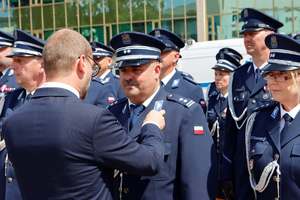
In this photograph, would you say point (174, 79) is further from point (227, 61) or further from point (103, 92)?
point (227, 61)

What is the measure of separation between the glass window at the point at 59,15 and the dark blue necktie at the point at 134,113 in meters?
30.6

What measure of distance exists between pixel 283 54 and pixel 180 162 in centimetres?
90

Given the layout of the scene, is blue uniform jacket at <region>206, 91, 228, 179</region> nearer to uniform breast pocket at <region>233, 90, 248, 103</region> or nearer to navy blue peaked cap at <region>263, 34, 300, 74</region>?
uniform breast pocket at <region>233, 90, 248, 103</region>

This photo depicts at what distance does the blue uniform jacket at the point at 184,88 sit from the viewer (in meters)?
6.54

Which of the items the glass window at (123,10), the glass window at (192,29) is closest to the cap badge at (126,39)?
the glass window at (192,29)

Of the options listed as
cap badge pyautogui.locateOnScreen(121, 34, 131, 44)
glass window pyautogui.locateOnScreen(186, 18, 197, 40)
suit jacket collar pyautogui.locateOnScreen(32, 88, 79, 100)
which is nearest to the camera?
suit jacket collar pyautogui.locateOnScreen(32, 88, 79, 100)

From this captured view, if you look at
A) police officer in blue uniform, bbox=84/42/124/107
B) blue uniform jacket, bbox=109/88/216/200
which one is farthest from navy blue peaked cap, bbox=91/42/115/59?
blue uniform jacket, bbox=109/88/216/200

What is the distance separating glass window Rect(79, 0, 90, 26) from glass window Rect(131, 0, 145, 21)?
275 centimetres

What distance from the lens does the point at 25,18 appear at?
36.0 metres

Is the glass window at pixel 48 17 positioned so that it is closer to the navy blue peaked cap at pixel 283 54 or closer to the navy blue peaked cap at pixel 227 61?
the navy blue peaked cap at pixel 227 61

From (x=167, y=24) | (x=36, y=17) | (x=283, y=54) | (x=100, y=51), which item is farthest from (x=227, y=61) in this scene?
(x=36, y=17)

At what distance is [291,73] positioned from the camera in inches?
150

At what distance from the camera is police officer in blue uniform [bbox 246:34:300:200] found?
3725 mm

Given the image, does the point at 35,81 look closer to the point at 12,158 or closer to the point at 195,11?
the point at 12,158
